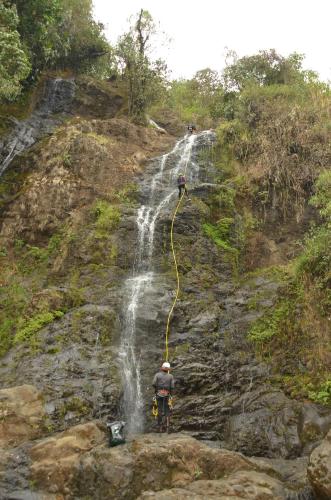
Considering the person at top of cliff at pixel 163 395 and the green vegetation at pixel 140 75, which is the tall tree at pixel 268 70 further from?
the person at top of cliff at pixel 163 395

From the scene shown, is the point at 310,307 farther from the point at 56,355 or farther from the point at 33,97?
the point at 33,97

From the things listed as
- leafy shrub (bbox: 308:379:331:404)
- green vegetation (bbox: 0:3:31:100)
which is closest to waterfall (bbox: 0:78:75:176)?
green vegetation (bbox: 0:3:31:100)

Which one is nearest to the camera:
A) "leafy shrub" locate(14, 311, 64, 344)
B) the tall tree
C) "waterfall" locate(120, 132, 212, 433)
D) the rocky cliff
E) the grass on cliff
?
the rocky cliff

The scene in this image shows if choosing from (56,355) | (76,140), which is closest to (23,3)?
(76,140)

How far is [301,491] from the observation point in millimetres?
8352

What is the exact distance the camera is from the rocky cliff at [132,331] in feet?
30.0

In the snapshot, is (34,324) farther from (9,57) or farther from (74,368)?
(9,57)

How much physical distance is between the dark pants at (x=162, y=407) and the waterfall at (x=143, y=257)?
0.84 metres

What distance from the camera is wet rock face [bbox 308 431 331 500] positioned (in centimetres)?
777

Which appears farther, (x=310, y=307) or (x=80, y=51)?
(x=80, y=51)

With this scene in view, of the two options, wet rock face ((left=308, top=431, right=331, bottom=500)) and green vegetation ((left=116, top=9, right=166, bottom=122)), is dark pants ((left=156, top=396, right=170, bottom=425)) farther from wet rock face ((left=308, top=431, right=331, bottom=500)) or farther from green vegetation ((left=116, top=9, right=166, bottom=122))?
green vegetation ((left=116, top=9, right=166, bottom=122))

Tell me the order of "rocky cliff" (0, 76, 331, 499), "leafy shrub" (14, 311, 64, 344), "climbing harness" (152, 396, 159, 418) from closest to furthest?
"rocky cliff" (0, 76, 331, 499), "climbing harness" (152, 396, 159, 418), "leafy shrub" (14, 311, 64, 344)

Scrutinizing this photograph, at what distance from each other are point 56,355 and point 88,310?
6.11ft

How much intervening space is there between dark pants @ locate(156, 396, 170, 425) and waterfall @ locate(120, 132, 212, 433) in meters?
0.84
